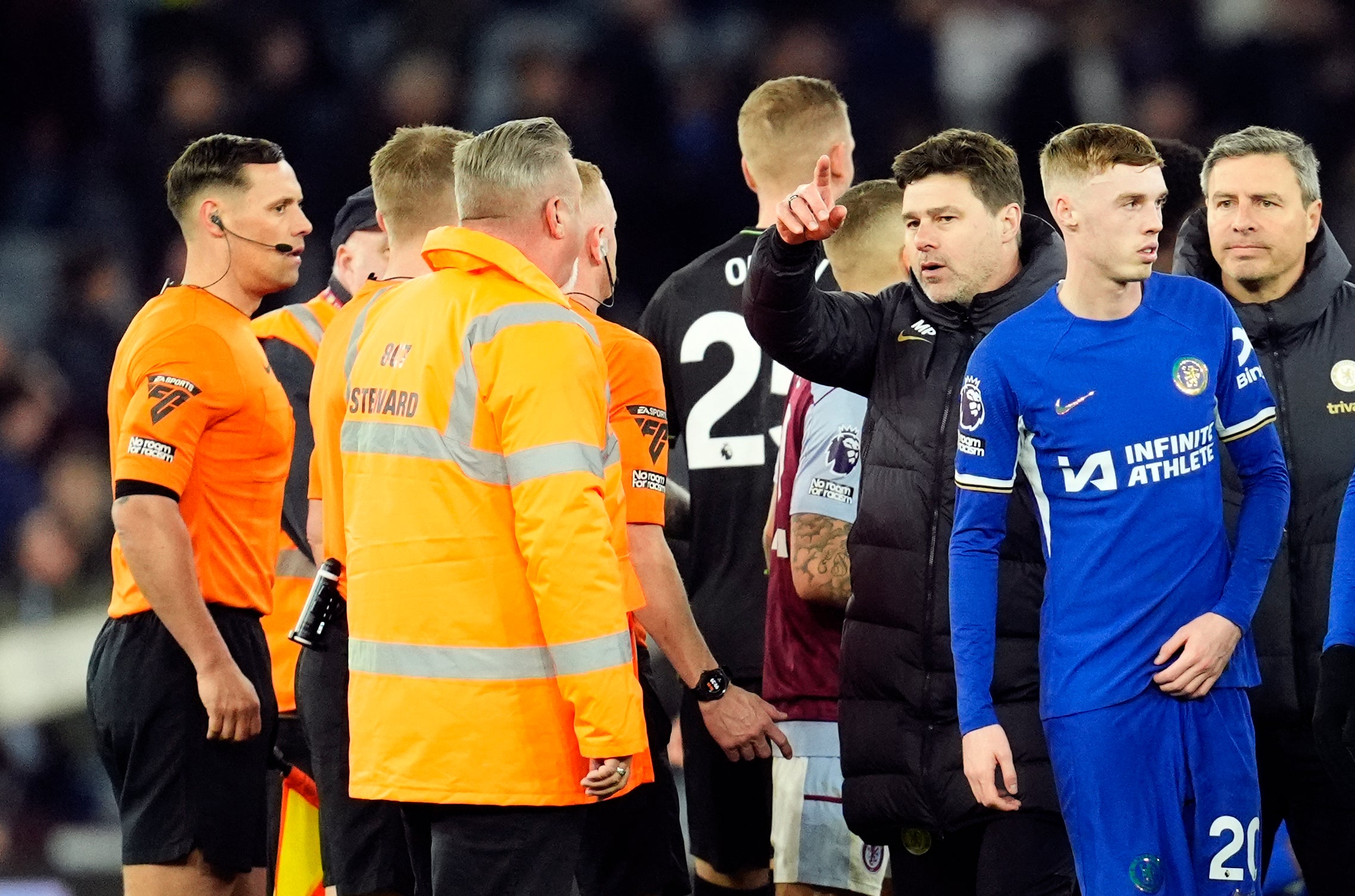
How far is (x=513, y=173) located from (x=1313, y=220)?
1.95m

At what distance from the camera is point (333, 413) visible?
4.08 metres

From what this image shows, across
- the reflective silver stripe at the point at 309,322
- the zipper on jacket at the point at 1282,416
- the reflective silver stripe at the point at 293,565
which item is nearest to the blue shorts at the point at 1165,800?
the zipper on jacket at the point at 1282,416

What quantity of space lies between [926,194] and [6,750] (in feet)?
18.4

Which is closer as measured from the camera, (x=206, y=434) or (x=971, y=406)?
(x=971, y=406)

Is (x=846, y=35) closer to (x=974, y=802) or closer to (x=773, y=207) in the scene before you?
(x=773, y=207)

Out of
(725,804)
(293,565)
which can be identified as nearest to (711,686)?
(725,804)

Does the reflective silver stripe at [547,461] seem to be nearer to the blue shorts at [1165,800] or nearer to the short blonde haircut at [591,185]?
the blue shorts at [1165,800]

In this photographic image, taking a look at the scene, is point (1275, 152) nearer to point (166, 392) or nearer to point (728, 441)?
point (728, 441)

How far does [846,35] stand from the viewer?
9555 millimetres

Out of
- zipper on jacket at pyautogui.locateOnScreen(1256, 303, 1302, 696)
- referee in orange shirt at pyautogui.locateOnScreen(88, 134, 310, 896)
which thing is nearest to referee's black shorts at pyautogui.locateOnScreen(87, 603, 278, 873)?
referee in orange shirt at pyautogui.locateOnScreen(88, 134, 310, 896)

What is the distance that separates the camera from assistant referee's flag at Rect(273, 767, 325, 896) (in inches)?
192

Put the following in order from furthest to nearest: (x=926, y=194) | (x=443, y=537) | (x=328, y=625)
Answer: (x=328, y=625), (x=926, y=194), (x=443, y=537)

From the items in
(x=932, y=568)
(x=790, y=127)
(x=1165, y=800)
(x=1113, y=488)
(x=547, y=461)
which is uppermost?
(x=790, y=127)

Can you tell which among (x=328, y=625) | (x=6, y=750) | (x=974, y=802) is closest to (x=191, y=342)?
(x=328, y=625)
